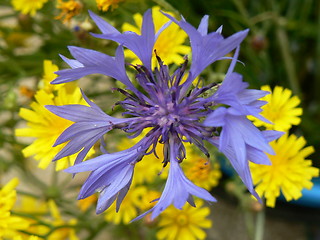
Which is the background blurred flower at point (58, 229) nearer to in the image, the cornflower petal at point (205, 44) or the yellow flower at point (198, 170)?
the yellow flower at point (198, 170)

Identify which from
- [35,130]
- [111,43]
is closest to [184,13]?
[111,43]

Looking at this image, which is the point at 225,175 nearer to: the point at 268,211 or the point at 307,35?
the point at 268,211

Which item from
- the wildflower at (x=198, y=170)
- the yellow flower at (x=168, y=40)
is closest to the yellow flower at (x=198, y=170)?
the wildflower at (x=198, y=170)

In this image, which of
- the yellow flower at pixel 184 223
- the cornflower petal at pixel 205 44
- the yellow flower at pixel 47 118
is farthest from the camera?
the yellow flower at pixel 184 223

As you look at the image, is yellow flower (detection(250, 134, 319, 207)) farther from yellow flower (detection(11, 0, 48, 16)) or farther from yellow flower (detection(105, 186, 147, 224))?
yellow flower (detection(11, 0, 48, 16))

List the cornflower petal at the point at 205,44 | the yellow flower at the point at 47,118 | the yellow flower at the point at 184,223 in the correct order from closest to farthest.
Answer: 1. the cornflower petal at the point at 205,44
2. the yellow flower at the point at 47,118
3. the yellow flower at the point at 184,223

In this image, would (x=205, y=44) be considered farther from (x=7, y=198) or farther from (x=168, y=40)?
(x=7, y=198)

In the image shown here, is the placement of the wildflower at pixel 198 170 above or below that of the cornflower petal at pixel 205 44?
below

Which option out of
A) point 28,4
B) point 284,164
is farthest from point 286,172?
point 28,4
